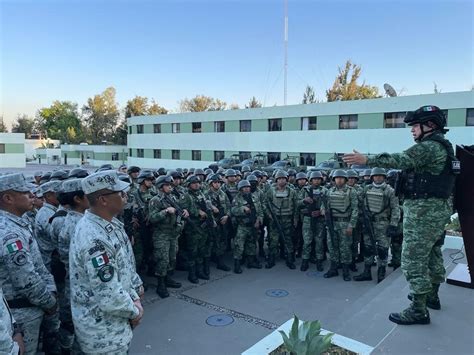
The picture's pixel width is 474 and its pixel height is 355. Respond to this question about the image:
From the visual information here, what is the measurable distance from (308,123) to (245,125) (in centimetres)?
619

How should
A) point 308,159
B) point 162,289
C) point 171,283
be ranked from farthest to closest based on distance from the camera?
point 308,159, point 171,283, point 162,289

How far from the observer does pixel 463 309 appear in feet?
11.6

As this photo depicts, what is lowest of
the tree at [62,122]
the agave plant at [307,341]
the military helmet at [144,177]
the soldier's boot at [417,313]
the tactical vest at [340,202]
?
the soldier's boot at [417,313]

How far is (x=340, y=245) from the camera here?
6.04m

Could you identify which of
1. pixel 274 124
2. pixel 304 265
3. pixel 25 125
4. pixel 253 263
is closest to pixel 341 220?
pixel 304 265

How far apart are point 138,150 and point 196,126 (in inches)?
372

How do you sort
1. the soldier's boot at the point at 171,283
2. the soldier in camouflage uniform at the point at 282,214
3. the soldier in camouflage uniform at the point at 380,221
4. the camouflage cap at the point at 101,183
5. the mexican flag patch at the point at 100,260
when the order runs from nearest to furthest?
the mexican flag patch at the point at 100,260
the camouflage cap at the point at 101,183
the soldier's boot at the point at 171,283
the soldier in camouflage uniform at the point at 380,221
the soldier in camouflage uniform at the point at 282,214

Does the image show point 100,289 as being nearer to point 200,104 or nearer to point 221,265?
point 221,265

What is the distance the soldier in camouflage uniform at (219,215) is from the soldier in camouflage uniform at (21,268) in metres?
3.93

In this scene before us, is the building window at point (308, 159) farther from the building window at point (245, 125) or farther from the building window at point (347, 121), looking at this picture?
the building window at point (245, 125)

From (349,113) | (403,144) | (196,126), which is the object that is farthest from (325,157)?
(196,126)

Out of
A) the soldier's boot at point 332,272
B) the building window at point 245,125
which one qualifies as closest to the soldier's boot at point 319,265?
the soldier's boot at point 332,272

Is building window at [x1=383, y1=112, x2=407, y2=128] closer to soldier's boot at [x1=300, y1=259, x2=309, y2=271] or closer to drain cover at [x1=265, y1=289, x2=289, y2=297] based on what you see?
soldier's boot at [x1=300, y1=259, x2=309, y2=271]

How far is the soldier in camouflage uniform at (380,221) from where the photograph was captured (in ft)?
19.0
